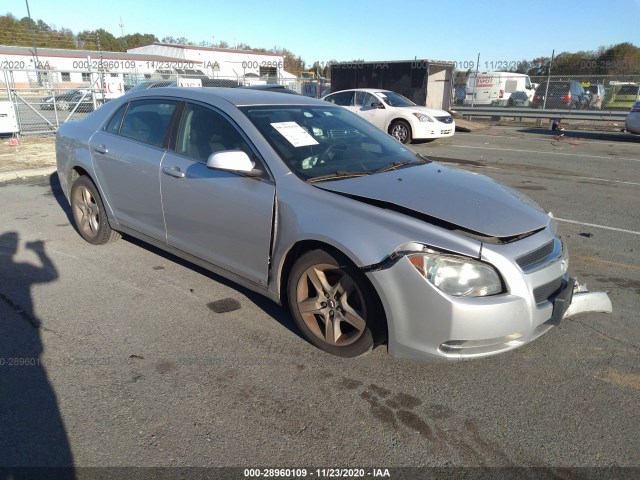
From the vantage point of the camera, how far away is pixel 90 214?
5082 millimetres

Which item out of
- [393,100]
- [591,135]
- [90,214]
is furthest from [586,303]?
[591,135]

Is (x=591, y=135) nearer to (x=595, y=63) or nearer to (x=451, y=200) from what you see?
(x=451, y=200)

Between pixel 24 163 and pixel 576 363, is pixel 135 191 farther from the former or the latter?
pixel 24 163

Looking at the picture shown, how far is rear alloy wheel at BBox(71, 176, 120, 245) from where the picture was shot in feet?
16.0

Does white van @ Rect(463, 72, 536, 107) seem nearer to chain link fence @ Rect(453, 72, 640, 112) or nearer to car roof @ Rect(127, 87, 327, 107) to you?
Result: chain link fence @ Rect(453, 72, 640, 112)

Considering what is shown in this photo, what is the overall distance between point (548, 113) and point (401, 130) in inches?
376

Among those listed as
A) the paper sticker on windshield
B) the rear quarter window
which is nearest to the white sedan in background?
the rear quarter window

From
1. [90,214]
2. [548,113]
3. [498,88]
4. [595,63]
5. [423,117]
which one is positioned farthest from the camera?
[595,63]

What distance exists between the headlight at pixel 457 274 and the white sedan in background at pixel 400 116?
11532mm

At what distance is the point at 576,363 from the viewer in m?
3.08

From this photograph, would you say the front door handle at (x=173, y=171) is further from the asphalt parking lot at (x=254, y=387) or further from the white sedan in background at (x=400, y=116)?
the white sedan in background at (x=400, y=116)

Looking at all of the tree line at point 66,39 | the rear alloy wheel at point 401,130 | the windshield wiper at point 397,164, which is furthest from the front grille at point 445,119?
the tree line at point 66,39

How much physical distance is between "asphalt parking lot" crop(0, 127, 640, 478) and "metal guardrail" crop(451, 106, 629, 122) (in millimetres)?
17043

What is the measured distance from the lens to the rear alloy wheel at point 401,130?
13797 mm
